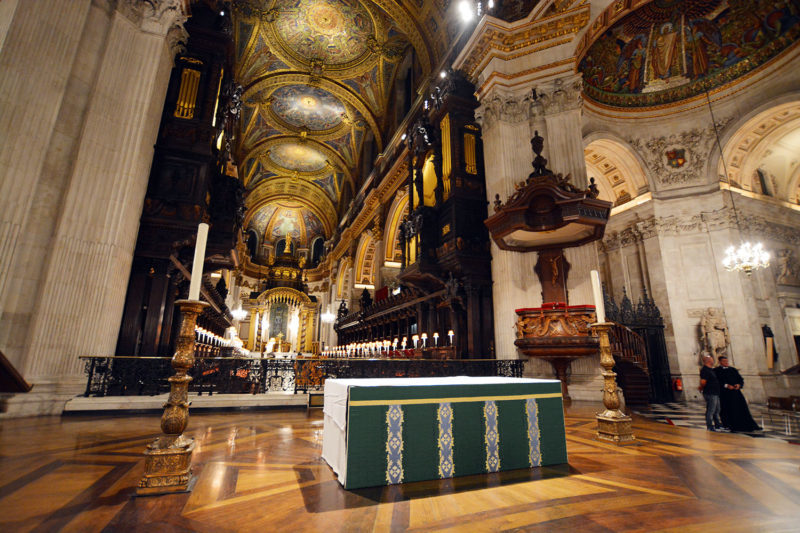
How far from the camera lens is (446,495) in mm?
2016

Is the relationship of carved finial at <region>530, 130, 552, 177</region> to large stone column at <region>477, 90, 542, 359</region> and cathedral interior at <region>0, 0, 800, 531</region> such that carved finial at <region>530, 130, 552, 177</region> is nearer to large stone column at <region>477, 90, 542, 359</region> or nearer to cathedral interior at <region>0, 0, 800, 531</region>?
cathedral interior at <region>0, 0, 800, 531</region>

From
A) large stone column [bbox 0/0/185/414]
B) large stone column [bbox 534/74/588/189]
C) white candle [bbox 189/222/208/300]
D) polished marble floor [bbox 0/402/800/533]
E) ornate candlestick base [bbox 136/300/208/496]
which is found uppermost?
large stone column [bbox 534/74/588/189]

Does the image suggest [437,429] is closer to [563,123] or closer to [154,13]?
[563,123]

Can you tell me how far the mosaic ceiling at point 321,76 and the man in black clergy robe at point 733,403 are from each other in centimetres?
1181

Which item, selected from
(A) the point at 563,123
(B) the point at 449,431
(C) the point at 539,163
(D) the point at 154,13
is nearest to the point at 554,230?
(C) the point at 539,163

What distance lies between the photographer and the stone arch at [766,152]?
1040 cm

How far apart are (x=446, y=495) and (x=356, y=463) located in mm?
550

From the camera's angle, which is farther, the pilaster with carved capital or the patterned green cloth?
the pilaster with carved capital

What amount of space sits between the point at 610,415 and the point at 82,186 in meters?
7.89

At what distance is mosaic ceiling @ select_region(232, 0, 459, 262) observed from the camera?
14.1 m

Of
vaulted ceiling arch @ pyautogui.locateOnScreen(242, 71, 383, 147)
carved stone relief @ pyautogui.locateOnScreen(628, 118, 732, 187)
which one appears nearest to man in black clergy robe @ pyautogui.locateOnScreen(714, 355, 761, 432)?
carved stone relief @ pyautogui.locateOnScreen(628, 118, 732, 187)

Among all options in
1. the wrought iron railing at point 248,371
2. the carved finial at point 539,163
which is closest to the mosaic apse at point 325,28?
the carved finial at point 539,163

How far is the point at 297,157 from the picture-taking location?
2448cm

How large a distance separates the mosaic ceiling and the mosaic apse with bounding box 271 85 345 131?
0.05 m
